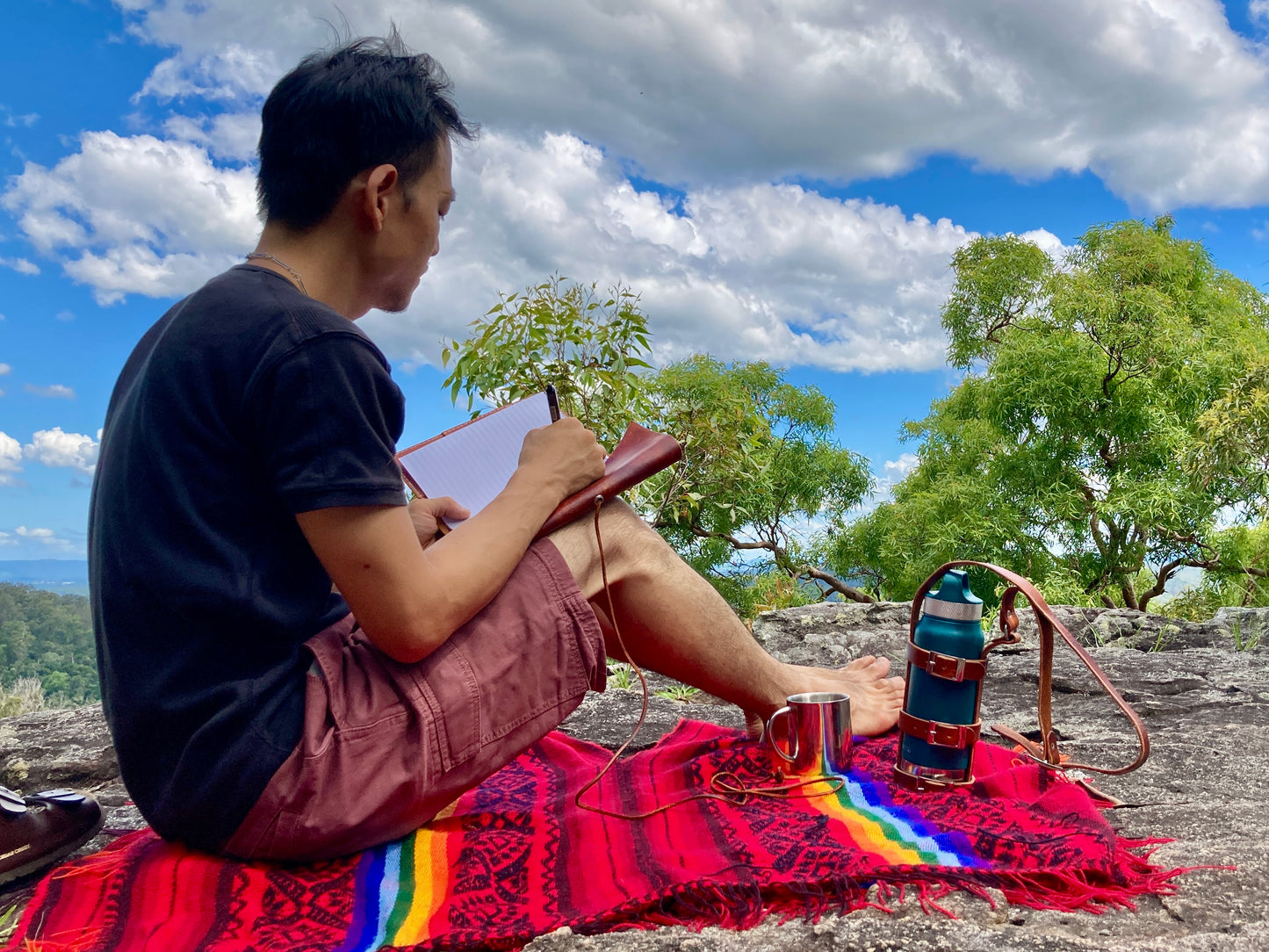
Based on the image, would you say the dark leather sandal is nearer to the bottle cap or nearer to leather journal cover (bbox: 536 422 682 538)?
leather journal cover (bbox: 536 422 682 538)

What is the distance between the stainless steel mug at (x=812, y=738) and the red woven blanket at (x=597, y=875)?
0.13 meters

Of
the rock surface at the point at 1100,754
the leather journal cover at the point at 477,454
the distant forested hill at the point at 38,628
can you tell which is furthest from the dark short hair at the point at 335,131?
the distant forested hill at the point at 38,628

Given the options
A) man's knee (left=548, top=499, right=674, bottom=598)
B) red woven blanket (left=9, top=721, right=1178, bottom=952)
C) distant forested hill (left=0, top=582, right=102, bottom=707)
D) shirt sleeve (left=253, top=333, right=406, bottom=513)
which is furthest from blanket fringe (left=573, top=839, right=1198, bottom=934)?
distant forested hill (left=0, top=582, right=102, bottom=707)

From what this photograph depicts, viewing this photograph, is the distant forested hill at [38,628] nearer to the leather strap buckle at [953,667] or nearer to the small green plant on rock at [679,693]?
the small green plant on rock at [679,693]

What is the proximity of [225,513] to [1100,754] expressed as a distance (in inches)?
96.2

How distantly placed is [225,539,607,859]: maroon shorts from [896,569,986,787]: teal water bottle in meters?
0.75

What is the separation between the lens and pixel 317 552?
1554 millimetres

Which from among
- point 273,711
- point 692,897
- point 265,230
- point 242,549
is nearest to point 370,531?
point 242,549

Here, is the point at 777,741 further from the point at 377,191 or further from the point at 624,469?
the point at 377,191

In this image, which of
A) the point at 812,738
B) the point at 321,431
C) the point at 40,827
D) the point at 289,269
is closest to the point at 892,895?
the point at 812,738

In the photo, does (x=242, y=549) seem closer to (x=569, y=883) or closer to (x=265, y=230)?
(x=265, y=230)

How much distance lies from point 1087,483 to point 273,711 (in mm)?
13082

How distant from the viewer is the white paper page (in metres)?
2.17

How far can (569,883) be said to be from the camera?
1.74 m
